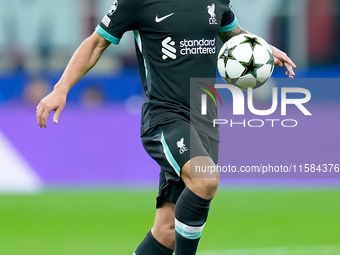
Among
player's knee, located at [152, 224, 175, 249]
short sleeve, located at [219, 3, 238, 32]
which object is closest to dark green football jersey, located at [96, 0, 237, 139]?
short sleeve, located at [219, 3, 238, 32]

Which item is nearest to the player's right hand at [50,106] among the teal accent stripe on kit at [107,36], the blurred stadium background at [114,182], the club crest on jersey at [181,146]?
the teal accent stripe on kit at [107,36]

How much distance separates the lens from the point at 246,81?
18.9 feet

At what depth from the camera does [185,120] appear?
17.9ft

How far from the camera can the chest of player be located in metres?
5.53

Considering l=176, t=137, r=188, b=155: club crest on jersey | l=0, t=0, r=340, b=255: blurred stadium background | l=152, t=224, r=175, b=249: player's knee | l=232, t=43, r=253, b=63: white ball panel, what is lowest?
l=0, t=0, r=340, b=255: blurred stadium background

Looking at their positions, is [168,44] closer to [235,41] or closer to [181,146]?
[235,41]

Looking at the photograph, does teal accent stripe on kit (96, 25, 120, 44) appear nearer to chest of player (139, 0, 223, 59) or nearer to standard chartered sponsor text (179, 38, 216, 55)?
chest of player (139, 0, 223, 59)

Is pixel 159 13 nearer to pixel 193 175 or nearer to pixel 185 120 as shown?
pixel 185 120

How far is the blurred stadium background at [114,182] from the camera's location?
28.2 feet

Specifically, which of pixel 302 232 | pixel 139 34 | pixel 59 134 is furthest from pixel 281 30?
pixel 139 34

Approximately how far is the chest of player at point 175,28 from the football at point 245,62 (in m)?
0.20

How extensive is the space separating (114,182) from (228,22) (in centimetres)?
592

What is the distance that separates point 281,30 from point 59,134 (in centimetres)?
707

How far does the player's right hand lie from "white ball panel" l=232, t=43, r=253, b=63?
4.02 feet
